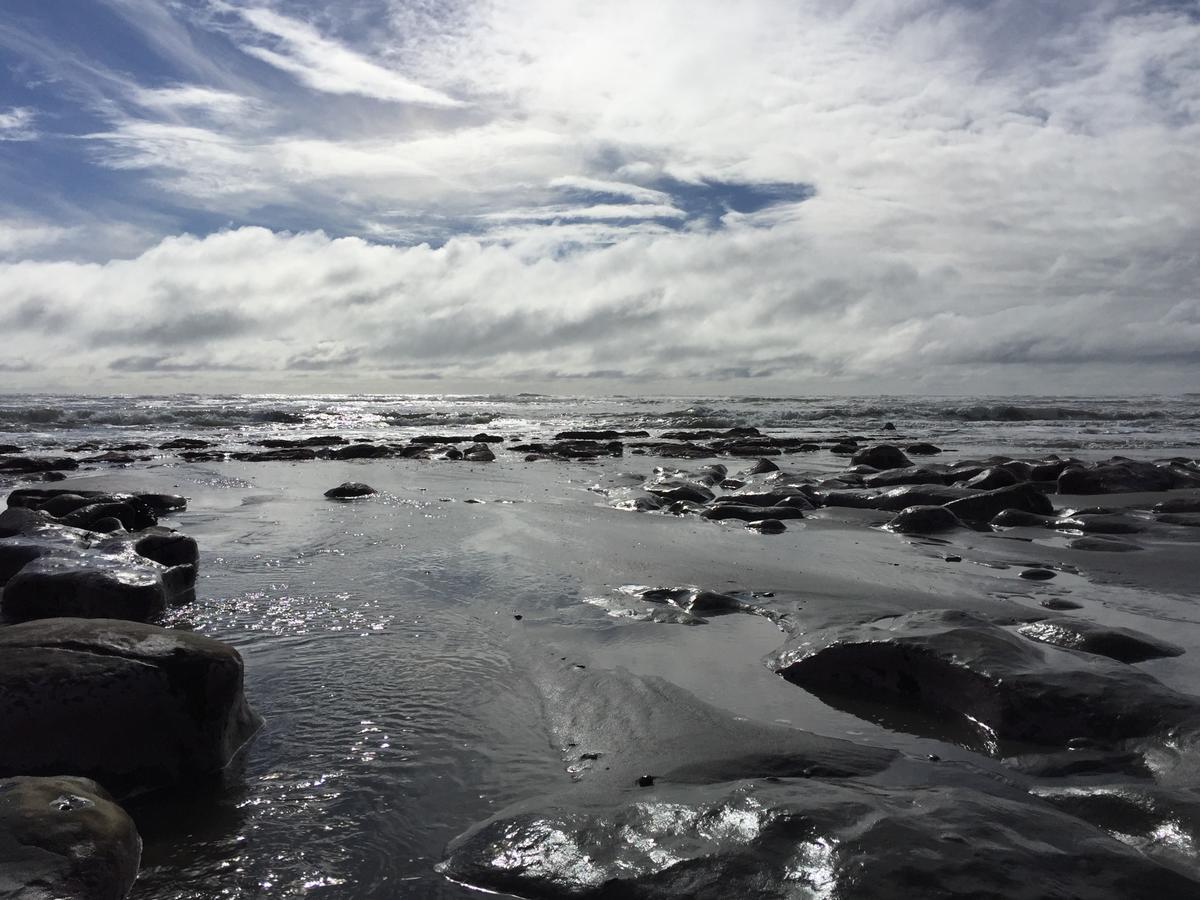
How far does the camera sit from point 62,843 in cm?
257

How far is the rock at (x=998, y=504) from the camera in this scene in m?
11.0

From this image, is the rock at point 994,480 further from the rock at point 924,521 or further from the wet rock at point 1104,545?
the wet rock at point 1104,545

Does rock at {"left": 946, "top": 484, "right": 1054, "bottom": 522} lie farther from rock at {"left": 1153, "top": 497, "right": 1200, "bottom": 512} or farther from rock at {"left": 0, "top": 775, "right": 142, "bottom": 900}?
rock at {"left": 0, "top": 775, "right": 142, "bottom": 900}

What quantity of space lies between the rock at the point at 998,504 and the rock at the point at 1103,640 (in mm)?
5827

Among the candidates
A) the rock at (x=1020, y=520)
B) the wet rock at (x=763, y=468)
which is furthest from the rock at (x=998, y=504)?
the wet rock at (x=763, y=468)

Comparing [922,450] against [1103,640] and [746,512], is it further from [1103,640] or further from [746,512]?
[1103,640]

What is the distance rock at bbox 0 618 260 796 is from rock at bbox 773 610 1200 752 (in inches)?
126

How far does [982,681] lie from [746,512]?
277 inches

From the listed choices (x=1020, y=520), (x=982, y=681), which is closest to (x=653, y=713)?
(x=982, y=681)

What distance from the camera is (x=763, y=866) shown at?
2650mm

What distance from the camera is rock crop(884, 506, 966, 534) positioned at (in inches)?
404

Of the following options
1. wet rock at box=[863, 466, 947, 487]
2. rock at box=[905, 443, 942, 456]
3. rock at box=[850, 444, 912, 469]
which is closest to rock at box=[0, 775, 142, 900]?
wet rock at box=[863, 466, 947, 487]

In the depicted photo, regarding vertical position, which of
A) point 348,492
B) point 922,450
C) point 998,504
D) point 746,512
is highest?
point 998,504

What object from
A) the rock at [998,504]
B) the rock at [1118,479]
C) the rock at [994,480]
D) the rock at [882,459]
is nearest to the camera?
the rock at [998,504]
